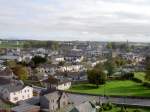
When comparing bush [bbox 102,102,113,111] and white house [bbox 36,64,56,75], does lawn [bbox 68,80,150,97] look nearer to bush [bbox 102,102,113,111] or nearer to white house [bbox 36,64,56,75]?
bush [bbox 102,102,113,111]

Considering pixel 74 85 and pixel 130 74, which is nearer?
pixel 74 85

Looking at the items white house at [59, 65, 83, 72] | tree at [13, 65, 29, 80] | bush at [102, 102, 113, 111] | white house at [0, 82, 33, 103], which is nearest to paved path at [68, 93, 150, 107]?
bush at [102, 102, 113, 111]

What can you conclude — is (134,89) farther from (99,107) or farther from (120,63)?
(120,63)

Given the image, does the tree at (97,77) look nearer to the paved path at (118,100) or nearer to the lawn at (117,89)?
the lawn at (117,89)

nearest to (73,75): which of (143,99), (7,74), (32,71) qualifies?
(32,71)

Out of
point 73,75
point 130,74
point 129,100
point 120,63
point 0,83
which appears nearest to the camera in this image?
point 129,100

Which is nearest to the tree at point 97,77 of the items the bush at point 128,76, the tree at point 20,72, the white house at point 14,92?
the bush at point 128,76

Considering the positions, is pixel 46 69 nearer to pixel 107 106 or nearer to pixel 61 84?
pixel 61 84
